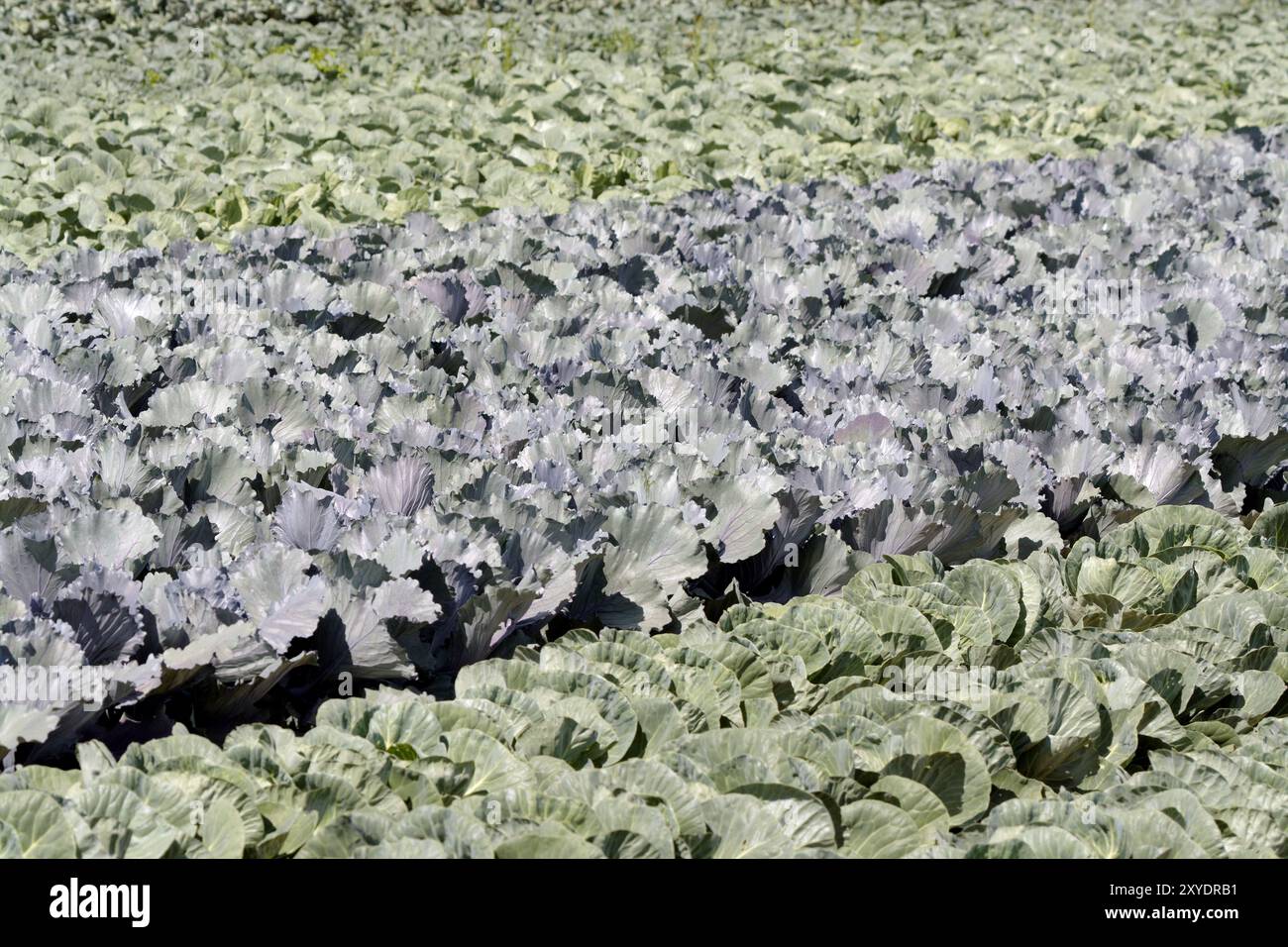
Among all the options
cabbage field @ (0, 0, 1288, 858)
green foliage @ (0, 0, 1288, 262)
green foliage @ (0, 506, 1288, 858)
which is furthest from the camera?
green foliage @ (0, 0, 1288, 262)

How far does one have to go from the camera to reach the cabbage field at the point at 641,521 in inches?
76.2

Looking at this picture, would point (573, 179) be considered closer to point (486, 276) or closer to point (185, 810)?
point (486, 276)

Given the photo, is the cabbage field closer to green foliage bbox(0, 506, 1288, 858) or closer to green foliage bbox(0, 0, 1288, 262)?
green foliage bbox(0, 506, 1288, 858)

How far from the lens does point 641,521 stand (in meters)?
2.73

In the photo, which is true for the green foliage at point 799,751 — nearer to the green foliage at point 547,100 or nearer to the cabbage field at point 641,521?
the cabbage field at point 641,521

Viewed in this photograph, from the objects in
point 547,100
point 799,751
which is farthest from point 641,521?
point 547,100

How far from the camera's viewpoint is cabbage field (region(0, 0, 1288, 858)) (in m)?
1.93

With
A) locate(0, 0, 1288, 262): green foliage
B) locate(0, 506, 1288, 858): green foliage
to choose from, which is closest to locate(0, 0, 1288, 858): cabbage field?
locate(0, 506, 1288, 858): green foliage

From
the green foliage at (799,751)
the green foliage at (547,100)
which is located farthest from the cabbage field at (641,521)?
the green foliage at (547,100)

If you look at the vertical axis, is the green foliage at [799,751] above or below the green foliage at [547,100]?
below

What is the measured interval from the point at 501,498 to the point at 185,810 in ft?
3.54

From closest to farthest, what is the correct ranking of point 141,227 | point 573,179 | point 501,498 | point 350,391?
point 501,498 < point 350,391 < point 141,227 < point 573,179
